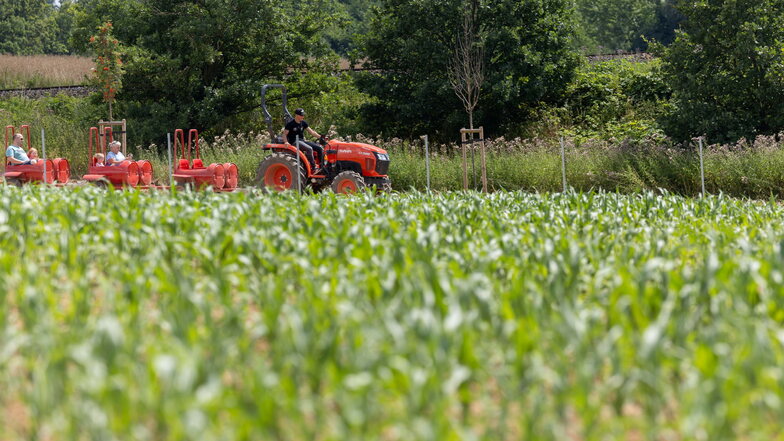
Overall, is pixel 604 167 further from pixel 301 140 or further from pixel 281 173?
pixel 281 173

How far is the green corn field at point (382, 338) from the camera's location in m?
3.08

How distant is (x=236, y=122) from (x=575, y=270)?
2116 cm

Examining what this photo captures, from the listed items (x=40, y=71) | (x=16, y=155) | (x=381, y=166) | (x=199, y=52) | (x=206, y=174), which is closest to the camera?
(x=381, y=166)

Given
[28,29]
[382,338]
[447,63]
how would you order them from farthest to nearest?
[28,29]
[447,63]
[382,338]

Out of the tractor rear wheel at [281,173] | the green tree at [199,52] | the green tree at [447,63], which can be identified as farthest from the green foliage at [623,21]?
the tractor rear wheel at [281,173]

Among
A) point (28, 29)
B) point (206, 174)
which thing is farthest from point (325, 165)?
point (28, 29)

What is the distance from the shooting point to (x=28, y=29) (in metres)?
60.3

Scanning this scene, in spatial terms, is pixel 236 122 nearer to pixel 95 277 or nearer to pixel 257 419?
pixel 95 277

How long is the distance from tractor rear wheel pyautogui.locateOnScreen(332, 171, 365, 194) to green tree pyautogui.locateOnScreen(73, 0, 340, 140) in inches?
461

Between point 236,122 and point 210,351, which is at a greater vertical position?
point 236,122

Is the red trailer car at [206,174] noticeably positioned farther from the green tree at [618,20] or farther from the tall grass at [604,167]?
the green tree at [618,20]

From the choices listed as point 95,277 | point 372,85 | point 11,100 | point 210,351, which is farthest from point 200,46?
point 210,351

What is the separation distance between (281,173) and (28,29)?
5236 cm

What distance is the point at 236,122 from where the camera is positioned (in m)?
25.4
